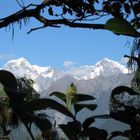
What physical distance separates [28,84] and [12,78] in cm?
1816

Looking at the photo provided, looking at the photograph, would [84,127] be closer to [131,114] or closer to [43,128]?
[131,114]

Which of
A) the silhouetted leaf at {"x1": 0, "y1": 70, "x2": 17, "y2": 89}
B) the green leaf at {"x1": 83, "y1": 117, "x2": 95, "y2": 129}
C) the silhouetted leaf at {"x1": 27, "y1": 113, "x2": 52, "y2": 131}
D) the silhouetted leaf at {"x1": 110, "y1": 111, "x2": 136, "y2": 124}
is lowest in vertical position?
the green leaf at {"x1": 83, "y1": 117, "x2": 95, "y2": 129}

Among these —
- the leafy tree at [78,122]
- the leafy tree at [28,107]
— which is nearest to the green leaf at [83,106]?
the leafy tree at [78,122]

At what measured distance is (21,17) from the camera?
334cm

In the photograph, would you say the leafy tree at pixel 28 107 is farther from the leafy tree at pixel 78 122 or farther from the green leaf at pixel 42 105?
the leafy tree at pixel 78 122

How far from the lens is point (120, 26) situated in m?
0.69

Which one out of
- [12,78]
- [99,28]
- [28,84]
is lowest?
[28,84]

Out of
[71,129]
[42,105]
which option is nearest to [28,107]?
[42,105]

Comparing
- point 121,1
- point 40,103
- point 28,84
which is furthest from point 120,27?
point 28,84

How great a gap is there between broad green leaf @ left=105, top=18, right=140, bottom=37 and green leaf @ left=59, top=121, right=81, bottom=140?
23cm

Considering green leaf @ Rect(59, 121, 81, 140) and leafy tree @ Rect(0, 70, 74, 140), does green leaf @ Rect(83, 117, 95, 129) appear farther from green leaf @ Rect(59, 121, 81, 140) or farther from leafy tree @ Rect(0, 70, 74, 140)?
leafy tree @ Rect(0, 70, 74, 140)

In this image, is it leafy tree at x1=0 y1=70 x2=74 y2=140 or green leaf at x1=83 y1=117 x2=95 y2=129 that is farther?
green leaf at x1=83 y1=117 x2=95 y2=129

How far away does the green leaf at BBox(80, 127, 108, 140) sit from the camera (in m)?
0.84

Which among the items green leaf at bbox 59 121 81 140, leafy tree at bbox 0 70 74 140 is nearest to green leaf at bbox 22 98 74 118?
leafy tree at bbox 0 70 74 140
